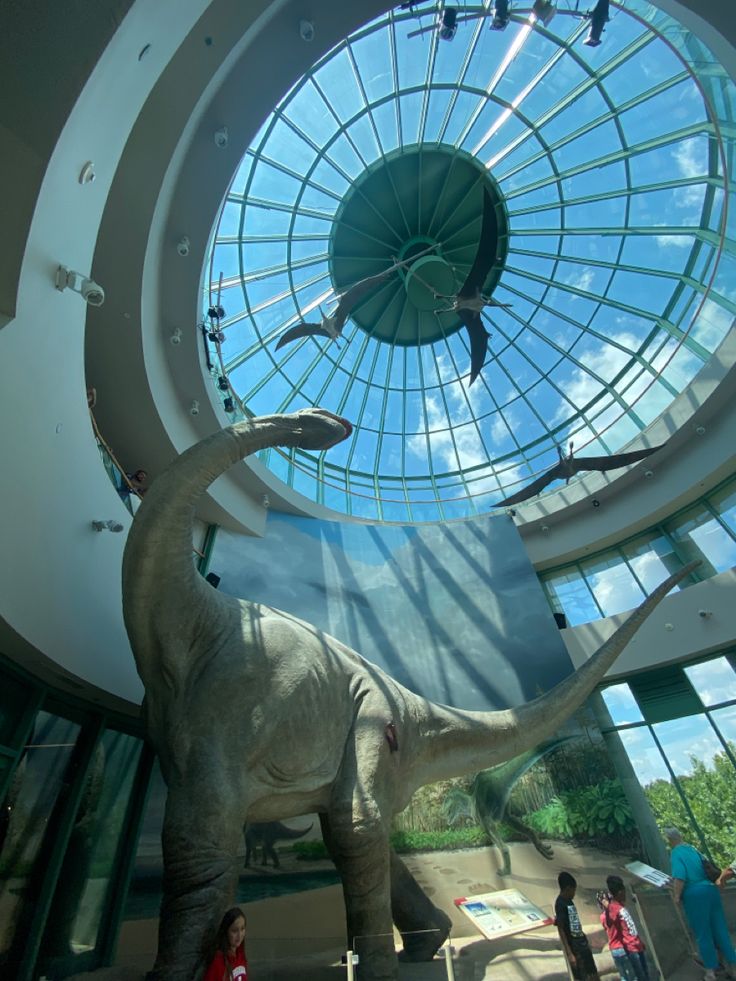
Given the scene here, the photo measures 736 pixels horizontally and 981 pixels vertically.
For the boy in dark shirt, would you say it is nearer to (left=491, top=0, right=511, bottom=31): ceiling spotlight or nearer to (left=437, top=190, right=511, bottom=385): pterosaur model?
(left=437, top=190, right=511, bottom=385): pterosaur model

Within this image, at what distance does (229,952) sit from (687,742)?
43.1 feet

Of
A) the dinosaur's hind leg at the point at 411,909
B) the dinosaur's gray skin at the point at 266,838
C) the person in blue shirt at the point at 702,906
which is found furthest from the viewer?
the dinosaur's gray skin at the point at 266,838

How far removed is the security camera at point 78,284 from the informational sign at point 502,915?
787 centimetres

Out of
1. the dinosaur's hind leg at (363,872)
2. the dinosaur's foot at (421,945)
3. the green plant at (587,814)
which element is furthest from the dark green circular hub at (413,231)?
the dinosaur's foot at (421,945)

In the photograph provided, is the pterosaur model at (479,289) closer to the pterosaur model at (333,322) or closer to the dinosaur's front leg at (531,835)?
the pterosaur model at (333,322)

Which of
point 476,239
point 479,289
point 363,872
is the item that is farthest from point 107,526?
point 476,239

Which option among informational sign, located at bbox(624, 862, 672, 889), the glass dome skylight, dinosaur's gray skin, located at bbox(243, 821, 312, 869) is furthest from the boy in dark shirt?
the glass dome skylight

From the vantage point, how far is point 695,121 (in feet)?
41.9

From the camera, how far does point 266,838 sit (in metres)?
10.8

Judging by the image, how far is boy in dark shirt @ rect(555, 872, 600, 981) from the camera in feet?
17.5

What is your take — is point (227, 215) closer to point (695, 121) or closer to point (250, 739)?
point (695, 121)

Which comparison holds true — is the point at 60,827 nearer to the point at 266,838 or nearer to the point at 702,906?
the point at 266,838

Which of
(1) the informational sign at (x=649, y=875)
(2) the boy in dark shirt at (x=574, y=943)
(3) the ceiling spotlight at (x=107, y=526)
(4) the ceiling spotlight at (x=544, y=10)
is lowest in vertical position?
(2) the boy in dark shirt at (x=574, y=943)

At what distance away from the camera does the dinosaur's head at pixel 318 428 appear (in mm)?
6746
